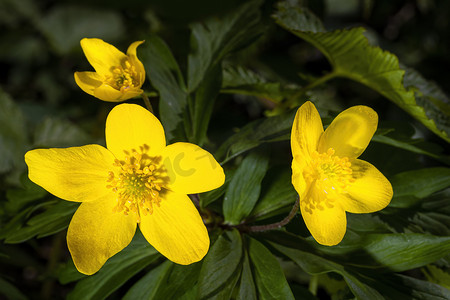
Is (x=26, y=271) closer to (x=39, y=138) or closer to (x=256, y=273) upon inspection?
(x=39, y=138)

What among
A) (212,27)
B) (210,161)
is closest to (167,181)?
(210,161)

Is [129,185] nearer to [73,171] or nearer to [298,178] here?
[73,171]

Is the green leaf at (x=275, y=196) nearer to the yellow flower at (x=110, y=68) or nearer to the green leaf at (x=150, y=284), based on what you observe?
the green leaf at (x=150, y=284)

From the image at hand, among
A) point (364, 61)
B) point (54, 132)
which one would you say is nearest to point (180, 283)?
point (364, 61)

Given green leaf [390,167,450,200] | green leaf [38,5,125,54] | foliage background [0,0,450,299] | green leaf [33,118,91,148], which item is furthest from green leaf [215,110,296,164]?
green leaf [38,5,125,54]

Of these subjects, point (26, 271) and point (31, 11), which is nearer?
Answer: point (26, 271)

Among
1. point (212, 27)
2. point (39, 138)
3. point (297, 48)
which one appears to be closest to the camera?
point (212, 27)

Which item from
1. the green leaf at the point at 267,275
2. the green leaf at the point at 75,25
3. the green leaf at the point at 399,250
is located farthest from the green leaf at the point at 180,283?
the green leaf at the point at 75,25
